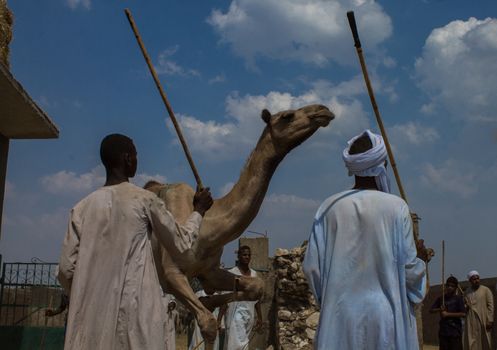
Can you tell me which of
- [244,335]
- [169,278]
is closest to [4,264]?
[244,335]

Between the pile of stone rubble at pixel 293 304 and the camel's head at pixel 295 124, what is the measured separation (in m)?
7.80

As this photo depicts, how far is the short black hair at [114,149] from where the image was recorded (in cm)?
450

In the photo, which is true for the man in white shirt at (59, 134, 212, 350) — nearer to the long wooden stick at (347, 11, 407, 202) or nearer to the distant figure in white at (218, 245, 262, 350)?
the long wooden stick at (347, 11, 407, 202)

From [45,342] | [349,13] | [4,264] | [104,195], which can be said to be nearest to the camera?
[104,195]

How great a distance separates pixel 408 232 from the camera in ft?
13.5

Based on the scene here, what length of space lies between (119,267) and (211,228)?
11.9 feet

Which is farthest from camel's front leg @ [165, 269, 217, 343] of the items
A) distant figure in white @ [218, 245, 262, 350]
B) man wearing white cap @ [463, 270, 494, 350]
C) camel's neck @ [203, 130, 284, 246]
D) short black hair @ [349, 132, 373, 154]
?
man wearing white cap @ [463, 270, 494, 350]

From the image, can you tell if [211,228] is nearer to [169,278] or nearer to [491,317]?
[169,278]

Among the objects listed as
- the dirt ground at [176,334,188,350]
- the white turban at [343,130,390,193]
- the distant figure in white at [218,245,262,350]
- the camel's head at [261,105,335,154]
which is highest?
the camel's head at [261,105,335,154]

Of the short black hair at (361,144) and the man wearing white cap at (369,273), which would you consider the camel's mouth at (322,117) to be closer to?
the short black hair at (361,144)

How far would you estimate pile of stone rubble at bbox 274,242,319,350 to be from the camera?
1549 centimetres

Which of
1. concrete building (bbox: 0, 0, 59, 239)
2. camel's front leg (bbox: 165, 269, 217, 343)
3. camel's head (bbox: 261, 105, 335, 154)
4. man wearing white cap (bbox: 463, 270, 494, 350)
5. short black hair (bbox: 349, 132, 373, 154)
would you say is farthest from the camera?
man wearing white cap (bbox: 463, 270, 494, 350)

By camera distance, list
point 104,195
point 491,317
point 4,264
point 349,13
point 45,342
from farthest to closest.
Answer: point 491,317 < point 45,342 < point 4,264 < point 349,13 < point 104,195

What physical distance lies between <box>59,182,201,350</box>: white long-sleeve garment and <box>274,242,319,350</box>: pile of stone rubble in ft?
38.1
